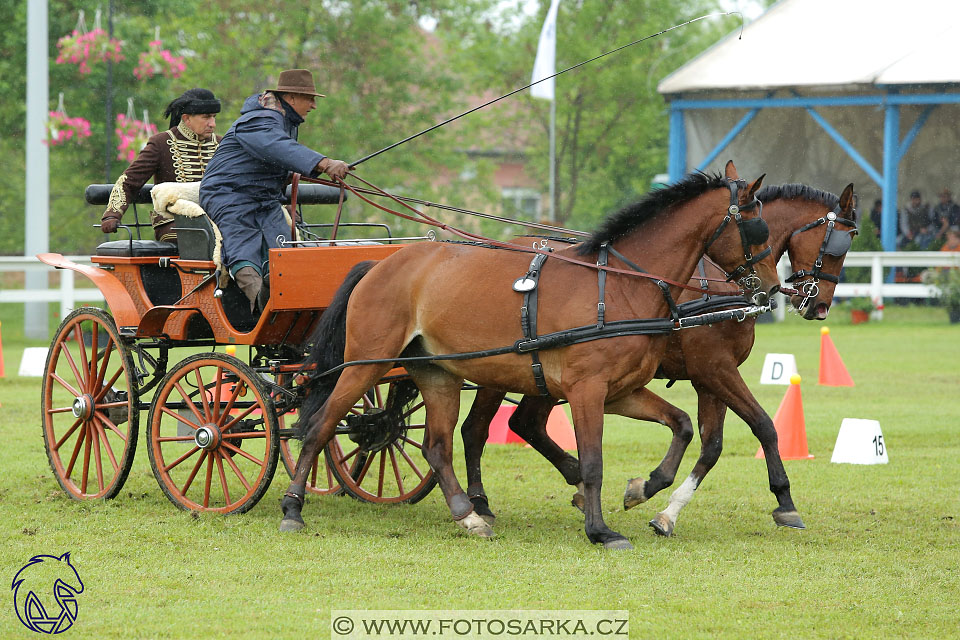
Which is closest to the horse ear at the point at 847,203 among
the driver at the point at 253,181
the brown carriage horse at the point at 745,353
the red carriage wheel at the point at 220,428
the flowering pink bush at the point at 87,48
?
the brown carriage horse at the point at 745,353

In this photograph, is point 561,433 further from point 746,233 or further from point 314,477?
point 746,233

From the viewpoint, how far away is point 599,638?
4.65 meters

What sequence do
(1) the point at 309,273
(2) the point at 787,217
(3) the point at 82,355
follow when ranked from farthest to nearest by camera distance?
1. (3) the point at 82,355
2. (1) the point at 309,273
3. (2) the point at 787,217

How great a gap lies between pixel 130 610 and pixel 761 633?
98.8 inches

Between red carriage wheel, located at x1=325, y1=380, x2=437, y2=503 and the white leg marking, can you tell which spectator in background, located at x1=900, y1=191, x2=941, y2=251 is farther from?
the white leg marking

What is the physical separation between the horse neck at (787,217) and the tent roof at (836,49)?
16.2 meters

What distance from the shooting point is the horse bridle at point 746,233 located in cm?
631

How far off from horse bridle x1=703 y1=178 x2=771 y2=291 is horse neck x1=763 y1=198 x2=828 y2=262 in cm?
49

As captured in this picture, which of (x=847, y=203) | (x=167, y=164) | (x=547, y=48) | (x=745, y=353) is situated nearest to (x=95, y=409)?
(x=167, y=164)

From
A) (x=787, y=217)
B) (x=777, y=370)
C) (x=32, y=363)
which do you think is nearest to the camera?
(x=787, y=217)

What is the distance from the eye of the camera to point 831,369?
13602 mm

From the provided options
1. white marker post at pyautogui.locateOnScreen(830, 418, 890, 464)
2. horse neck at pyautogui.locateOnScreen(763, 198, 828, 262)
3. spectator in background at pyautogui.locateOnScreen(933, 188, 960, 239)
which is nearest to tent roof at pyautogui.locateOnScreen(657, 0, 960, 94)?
spectator in background at pyautogui.locateOnScreen(933, 188, 960, 239)

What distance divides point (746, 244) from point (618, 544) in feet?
5.43

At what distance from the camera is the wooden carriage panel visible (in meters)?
6.93
